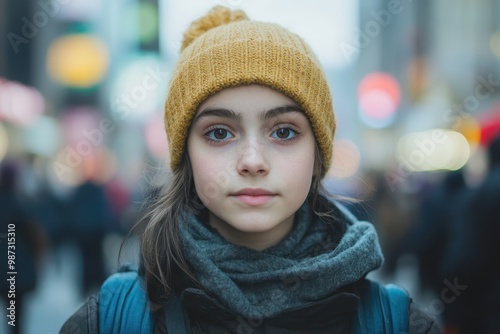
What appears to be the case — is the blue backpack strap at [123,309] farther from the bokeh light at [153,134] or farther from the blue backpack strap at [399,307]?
the bokeh light at [153,134]

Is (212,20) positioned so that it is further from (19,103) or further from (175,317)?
(19,103)

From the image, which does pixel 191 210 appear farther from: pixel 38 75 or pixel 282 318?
pixel 38 75

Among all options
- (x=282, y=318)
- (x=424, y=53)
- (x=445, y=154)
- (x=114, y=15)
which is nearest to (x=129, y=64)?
(x=114, y=15)

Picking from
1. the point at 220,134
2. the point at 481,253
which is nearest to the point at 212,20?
the point at 220,134

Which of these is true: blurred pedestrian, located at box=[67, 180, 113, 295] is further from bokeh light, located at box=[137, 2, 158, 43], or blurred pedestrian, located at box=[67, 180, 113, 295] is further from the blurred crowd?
bokeh light, located at box=[137, 2, 158, 43]

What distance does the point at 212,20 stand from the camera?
2754 mm

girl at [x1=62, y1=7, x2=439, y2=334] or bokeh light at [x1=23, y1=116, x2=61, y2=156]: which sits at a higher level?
girl at [x1=62, y1=7, x2=439, y2=334]

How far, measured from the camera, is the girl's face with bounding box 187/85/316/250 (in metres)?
2.31

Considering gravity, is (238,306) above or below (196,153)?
below

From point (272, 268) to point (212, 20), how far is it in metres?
1.06

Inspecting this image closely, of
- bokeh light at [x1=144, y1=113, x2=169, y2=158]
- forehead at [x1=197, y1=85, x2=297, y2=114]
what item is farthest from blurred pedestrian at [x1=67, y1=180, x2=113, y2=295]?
bokeh light at [x1=144, y1=113, x2=169, y2=158]

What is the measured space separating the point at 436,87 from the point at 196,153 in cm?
2851

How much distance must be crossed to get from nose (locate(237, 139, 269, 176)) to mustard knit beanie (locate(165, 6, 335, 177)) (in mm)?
229

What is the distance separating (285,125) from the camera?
2406 millimetres
